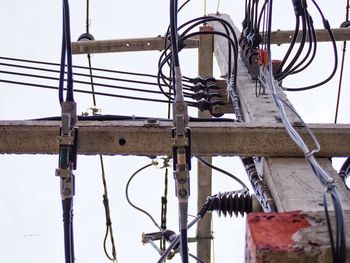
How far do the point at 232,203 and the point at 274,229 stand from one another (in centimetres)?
166

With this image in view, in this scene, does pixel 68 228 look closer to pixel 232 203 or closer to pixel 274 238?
pixel 274 238

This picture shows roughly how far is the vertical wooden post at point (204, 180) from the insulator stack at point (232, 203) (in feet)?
5.87

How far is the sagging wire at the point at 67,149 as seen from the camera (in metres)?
2.16

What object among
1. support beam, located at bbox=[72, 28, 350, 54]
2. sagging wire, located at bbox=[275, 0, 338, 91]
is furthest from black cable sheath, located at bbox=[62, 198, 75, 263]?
support beam, located at bbox=[72, 28, 350, 54]

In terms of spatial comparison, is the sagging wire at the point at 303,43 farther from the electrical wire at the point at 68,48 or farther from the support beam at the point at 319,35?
the support beam at the point at 319,35

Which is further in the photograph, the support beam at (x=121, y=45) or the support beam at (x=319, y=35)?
the support beam at (x=319, y=35)

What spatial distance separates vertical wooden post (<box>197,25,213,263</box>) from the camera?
204 inches

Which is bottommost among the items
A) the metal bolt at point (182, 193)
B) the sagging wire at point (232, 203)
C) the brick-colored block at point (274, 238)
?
the brick-colored block at point (274, 238)

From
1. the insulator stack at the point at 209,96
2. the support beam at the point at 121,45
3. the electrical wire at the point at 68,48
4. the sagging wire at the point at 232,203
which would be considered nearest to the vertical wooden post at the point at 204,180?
the support beam at the point at 121,45

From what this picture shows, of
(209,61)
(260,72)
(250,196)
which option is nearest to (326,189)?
(250,196)

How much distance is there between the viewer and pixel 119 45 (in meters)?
5.86

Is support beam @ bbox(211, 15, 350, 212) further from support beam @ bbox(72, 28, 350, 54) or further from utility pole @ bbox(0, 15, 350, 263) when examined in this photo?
support beam @ bbox(72, 28, 350, 54)

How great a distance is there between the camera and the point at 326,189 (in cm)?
158

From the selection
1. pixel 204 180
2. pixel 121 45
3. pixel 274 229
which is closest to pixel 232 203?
pixel 274 229
